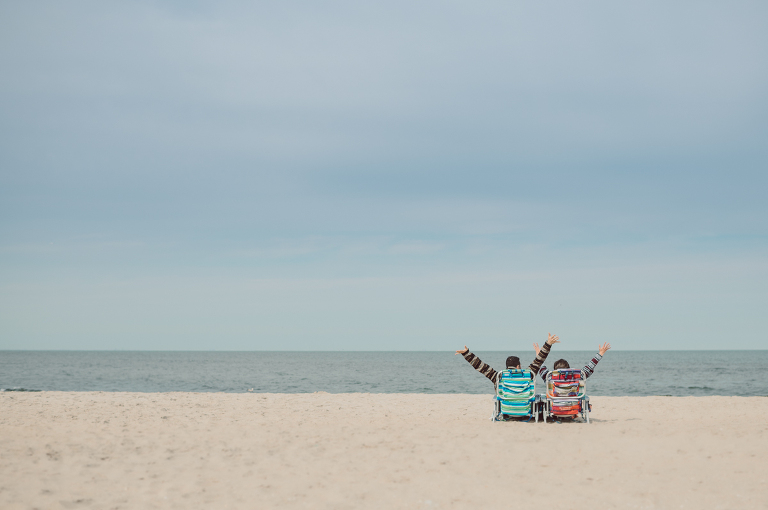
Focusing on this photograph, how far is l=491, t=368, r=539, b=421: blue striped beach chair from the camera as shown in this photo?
38.4 ft

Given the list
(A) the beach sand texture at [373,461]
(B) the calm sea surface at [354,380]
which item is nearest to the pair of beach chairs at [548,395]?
(A) the beach sand texture at [373,461]

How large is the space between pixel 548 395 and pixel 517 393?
65cm

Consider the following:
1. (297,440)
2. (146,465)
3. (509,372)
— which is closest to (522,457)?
(509,372)

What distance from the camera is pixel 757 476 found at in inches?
297

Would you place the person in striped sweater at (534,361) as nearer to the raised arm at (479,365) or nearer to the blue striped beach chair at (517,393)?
the raised arm at (479,365)

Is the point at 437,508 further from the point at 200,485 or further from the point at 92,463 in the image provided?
the point at 92,463

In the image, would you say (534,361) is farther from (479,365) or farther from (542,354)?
(479,365)

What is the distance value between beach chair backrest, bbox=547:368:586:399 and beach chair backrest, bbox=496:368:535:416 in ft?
1.48

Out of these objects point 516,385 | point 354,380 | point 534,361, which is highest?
point 534,361

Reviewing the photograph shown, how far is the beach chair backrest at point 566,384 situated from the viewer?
1178cm

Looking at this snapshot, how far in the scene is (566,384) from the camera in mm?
11828

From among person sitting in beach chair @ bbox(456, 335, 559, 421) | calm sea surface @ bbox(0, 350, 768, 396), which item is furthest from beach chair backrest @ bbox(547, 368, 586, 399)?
calm sea surface @ bbox(0, 350, 768, 396)

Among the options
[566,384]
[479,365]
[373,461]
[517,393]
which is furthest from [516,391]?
[373,461]

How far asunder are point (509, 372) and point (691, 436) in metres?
3.41
